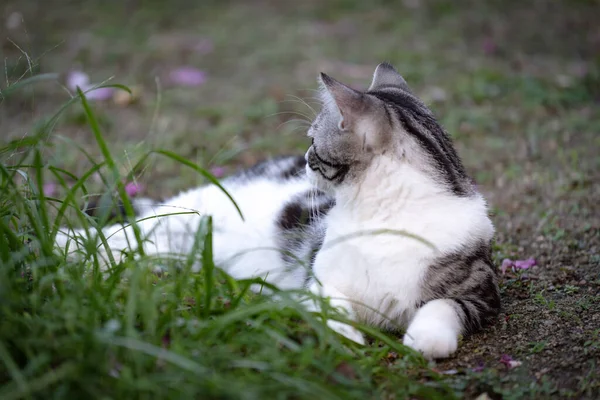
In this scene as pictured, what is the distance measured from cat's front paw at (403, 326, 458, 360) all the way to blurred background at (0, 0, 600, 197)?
5.34ft

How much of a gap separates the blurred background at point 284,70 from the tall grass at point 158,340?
1.37 meters

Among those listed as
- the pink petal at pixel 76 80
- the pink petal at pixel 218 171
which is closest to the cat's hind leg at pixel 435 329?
the pink petal at pixel 218 171

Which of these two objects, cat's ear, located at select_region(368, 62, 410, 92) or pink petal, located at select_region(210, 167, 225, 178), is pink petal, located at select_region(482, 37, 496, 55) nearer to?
pink petal, located at select_region(210, 167, 225, 178)

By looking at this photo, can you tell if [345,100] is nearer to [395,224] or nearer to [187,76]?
[395,224]

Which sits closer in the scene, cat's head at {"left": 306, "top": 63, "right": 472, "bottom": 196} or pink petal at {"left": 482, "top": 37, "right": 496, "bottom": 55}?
cat's head at {"left": 306, "top": 63, "right": 472, "bottom": 196}

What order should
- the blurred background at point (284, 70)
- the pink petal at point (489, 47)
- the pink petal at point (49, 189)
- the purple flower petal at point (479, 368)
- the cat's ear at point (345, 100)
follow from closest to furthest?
the purple flower petal at point (479, 368) < the cat's ear at point (345, 100) < the pink petal at point (49, 189) < the blurred background at point (284, 70) < the pink petal at point (489, 47)

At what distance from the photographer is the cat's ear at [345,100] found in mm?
2061

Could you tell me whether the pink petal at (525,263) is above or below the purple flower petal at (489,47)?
below

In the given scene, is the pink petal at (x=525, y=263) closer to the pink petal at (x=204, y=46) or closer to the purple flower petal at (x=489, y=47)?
the purple flower petal at (x=489, y=47)

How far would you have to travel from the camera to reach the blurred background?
420cm

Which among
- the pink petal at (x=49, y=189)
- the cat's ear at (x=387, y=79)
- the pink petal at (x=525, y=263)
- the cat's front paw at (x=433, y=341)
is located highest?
the cat's ear at (x=387, y=79)

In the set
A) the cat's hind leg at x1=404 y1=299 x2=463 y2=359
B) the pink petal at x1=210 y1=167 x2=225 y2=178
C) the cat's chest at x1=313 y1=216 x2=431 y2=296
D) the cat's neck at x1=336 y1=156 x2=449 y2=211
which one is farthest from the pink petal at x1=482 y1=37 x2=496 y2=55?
the cat's hind leg at x1=404 y1=299 x2=463 y2=359

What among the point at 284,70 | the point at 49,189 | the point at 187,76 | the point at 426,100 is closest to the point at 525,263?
the point at 426,100

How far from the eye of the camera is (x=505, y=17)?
21.1ft
